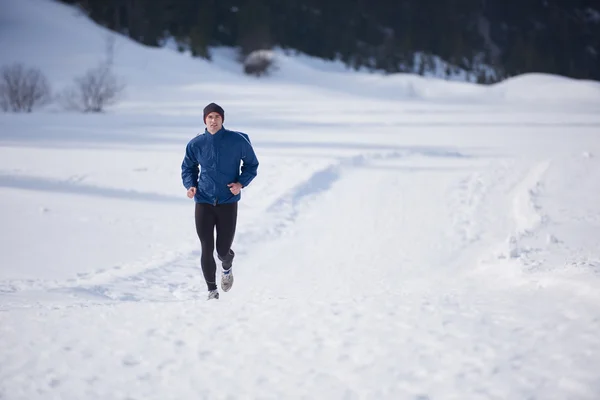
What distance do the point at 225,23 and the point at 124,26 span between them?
10446mm

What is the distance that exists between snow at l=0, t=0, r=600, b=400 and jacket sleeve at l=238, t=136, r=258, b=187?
1032 mm

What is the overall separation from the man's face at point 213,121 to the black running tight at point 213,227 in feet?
2.15

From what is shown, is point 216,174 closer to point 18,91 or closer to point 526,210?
point 526,210

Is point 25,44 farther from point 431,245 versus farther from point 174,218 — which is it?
point 431,245

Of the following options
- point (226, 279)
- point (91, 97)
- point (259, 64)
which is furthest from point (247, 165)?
point (259, 64)

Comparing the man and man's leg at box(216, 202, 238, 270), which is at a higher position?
the man

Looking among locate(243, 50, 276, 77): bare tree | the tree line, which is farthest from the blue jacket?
the tree line

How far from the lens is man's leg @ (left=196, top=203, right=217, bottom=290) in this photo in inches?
189

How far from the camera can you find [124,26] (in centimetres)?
5150

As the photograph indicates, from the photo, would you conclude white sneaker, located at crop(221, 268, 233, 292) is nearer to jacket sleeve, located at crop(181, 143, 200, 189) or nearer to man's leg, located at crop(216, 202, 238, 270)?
man's leg, located at crop(216, 202, 238, 270)

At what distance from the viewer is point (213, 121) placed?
453 centimetres

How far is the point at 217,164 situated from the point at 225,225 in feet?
1.84

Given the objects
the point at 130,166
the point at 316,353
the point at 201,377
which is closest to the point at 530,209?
the point at 316,353

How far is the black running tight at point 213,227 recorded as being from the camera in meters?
4.80
